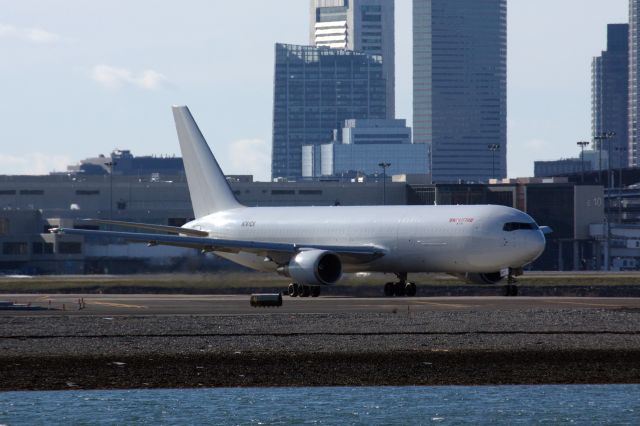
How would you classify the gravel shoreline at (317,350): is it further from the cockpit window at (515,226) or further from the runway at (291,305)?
the cockpit window at (515,226)

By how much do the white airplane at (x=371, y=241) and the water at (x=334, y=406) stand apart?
3506 centimetres

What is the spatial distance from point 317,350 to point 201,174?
147ft

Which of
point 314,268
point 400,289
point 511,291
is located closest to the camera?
point 511,291

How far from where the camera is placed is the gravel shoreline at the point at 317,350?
124ft

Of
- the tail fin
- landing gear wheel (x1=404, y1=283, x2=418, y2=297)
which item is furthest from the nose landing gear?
the tail fin

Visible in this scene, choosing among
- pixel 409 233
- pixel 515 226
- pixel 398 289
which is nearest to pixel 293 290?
pixel 398 289

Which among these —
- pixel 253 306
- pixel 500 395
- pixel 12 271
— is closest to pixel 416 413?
pixel 500 395

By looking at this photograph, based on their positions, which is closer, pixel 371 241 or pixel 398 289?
pixel 398 289

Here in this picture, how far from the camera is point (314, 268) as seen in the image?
72.4 meters

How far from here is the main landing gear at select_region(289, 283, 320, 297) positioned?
7419cm

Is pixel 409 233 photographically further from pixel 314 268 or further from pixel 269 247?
pixel 269 247

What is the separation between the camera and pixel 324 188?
171000 mm

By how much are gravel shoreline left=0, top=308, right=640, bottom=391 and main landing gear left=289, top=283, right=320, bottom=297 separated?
17.6 m

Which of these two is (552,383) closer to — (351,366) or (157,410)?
(351,366)
